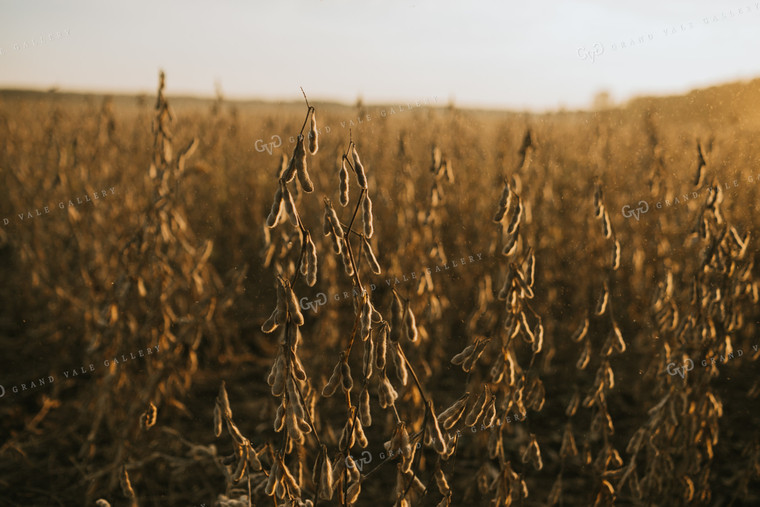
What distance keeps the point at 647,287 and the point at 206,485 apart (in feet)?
9.66

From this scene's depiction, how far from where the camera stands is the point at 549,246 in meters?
4.43

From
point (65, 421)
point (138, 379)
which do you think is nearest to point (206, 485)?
point (138, 379)

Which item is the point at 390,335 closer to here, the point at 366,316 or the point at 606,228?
the point at 366,316

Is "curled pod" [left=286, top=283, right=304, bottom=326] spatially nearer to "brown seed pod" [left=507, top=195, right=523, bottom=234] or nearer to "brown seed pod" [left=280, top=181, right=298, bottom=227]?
"brown seed pod" [left=280, top=181, right=298, bottom=227]

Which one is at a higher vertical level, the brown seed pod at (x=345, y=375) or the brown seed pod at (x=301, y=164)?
the brown seed pod at (x=301, y=164)

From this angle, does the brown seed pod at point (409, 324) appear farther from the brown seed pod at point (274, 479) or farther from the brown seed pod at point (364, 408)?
the brown seed pod at point (274, 479)
